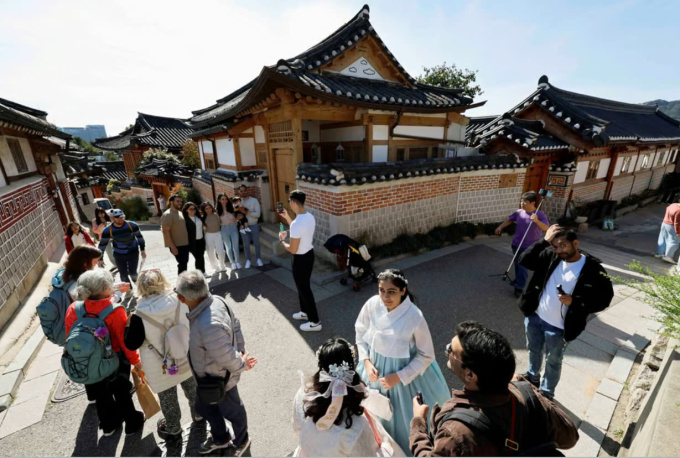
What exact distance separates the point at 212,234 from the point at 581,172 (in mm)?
13302

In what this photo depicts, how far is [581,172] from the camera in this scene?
35.1ft

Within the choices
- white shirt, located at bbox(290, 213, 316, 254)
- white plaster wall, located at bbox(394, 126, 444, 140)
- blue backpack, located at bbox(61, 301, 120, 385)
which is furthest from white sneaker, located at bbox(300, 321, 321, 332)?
white plaster wall, located at bbox(394, 126, 444, 140)

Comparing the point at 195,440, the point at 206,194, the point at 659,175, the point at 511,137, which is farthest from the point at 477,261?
the point at 659,175

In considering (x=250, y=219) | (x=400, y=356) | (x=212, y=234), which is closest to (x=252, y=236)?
(x=250, y=219)

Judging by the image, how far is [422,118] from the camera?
925 centimetres

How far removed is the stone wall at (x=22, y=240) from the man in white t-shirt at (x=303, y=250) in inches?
190

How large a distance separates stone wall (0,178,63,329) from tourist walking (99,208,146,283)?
1449 millimetres

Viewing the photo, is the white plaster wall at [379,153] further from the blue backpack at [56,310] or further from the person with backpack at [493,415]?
the person with backpack at [493,415]

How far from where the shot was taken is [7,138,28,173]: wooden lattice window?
283 inches

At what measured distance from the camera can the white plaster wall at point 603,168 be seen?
11758 mm

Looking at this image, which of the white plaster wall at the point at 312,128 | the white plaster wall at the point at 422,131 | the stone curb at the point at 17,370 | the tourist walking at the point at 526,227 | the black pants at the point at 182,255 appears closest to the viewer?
the stone curb at the point at 17,370

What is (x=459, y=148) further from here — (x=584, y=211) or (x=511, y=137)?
(x=584, y=211)

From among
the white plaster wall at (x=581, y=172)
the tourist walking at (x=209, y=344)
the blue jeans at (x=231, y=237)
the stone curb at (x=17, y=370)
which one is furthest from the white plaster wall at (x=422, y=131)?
the stone curb at (x=17, y=370)

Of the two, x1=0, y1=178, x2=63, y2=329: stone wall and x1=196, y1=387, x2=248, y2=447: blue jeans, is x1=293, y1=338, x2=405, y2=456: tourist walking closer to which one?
x1=196, y1=387, x2=248, y2=447: blue jeans
